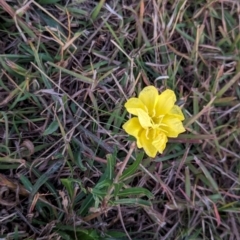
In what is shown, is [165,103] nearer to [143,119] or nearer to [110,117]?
[143,119]

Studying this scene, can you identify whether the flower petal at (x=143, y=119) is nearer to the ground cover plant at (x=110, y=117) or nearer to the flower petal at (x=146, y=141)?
the flower petal at (x=146, y=141)

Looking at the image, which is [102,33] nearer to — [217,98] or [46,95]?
[46,95]

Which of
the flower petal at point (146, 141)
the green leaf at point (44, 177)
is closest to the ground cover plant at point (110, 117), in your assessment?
the green leaf at point (44, 177)

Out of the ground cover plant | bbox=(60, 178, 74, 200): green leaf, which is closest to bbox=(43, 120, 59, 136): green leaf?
the ground cover plant

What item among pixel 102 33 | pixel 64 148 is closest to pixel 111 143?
pixel 64 148

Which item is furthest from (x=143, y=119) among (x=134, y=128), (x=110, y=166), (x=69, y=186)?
(x=69, y=186)

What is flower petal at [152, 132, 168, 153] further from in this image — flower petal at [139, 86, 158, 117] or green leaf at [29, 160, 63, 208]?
green leaf at [29, 160, 63, 208]
